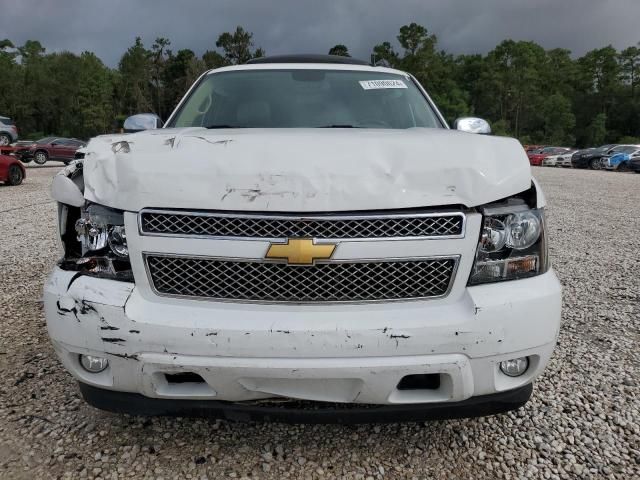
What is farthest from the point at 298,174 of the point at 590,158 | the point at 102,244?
the point at 590,158

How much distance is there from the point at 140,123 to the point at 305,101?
1.09m

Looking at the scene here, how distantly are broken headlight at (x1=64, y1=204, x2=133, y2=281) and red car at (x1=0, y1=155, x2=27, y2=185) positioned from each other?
47.1 feet

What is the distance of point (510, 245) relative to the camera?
180 cm

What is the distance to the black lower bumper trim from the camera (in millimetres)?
1733

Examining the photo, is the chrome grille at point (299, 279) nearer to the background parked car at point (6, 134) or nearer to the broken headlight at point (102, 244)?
the broken headlight at point (102, 244)

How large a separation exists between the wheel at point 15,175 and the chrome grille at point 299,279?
48.5 ft

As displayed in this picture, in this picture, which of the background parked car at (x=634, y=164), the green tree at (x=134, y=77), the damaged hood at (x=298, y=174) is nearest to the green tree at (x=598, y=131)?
the background parked car at (x=634, y=164)

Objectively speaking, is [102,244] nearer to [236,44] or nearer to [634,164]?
[634,164]

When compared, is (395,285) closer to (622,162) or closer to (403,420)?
(403,420)

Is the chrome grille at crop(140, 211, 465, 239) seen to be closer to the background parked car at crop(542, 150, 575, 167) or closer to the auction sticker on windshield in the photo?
the auction sticker on windshield

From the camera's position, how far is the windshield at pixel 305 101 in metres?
2.95

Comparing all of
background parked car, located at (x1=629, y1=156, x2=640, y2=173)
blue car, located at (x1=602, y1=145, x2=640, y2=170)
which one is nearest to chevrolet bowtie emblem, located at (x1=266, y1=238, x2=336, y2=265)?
background parked car, located at (x1=629, y1=156, x2=640, y2=173)

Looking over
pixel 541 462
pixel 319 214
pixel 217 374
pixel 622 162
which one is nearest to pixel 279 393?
pixel 217 374

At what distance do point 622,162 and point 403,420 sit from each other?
96.3 feet
